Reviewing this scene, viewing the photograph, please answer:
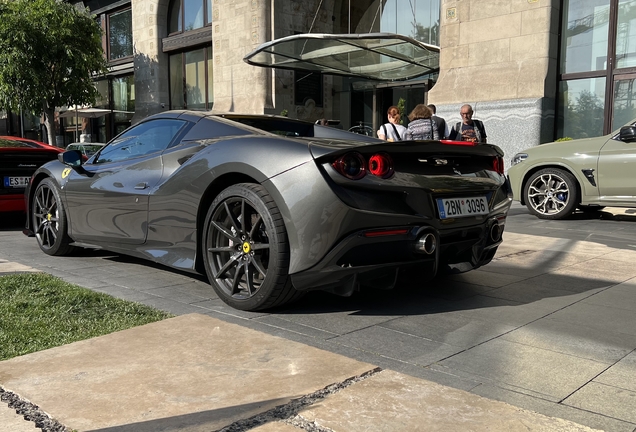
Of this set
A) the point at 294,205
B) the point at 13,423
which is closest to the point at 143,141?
the point at 294,205

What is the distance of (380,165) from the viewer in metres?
3.43

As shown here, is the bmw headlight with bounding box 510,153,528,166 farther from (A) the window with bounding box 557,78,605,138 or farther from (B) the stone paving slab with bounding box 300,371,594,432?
(B) the stone paving slab with bounding box 300,371,594,432

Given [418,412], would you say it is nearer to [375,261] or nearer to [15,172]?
[375,261]

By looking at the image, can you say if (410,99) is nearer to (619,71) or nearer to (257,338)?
(619,71)

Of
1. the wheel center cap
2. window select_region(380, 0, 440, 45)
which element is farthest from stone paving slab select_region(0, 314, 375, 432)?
window select_region(380, 0, 440, 45)

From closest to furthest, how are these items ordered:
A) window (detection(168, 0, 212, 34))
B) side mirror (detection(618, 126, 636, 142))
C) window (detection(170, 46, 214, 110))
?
side mirror (detection(618, 126, 636, 142)), window (detection(168, 0, 212, 34)), window (detection(170, 46, 214, 110))

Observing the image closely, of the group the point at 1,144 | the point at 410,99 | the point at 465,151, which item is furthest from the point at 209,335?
the point at 410,99

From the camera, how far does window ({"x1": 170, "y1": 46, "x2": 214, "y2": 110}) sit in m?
22.9

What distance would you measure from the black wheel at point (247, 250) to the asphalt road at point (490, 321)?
135mm

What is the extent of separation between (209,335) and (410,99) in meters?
16.8

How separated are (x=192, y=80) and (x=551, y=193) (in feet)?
57.3

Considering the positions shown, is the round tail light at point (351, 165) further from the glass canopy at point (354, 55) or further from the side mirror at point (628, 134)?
the glass canopy at point (354, 55)

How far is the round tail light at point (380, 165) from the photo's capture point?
3.43 metres

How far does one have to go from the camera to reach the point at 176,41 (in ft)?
Answer: 77.6
